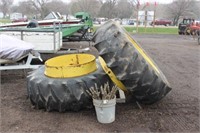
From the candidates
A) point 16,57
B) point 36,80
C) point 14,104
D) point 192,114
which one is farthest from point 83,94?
point 16,57

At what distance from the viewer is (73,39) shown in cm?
1619

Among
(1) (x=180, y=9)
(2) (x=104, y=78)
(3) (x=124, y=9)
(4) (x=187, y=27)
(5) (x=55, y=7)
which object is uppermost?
(1) (x=180, y=9)

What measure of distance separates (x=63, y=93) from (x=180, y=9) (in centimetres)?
6989

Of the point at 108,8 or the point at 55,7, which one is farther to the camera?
the point at 55,7

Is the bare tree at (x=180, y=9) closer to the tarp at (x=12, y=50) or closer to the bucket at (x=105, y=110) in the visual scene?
the tarp at (x=12, y=50)

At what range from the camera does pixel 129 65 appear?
4664 mm

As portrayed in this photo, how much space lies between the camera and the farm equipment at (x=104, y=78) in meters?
4.70

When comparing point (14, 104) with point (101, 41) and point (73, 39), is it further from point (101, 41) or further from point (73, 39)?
point (73, 39)

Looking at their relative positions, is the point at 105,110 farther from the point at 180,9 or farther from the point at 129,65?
the point at 180,9

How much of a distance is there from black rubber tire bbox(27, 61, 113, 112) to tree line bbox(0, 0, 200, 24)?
32.8 meters

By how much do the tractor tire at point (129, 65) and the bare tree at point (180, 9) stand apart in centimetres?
6869

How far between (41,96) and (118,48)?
Result: 1.52m

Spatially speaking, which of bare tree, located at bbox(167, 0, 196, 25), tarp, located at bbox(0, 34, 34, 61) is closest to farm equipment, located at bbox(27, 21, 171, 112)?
tarp, located at bbox(0, 34, 34, 61)

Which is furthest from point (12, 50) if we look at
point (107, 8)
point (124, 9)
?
point (124, 9)
